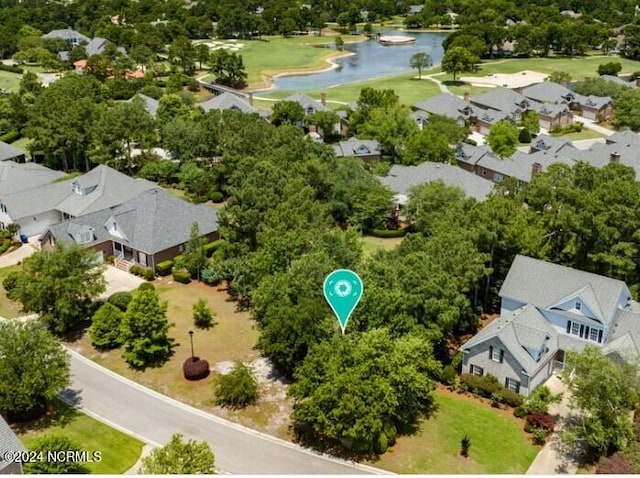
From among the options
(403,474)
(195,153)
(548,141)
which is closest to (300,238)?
(403,474)

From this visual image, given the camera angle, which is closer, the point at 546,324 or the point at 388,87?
the point at 546,324

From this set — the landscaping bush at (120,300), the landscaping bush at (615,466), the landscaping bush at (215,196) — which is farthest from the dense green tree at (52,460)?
the landscaping bush at (215,196)

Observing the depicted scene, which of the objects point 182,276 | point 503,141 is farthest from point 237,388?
point 503,141

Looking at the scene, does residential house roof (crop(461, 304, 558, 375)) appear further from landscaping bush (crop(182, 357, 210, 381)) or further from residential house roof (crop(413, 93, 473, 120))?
residential house roof (crop(413, 93, 473, 120))

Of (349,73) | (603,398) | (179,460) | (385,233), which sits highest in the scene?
(179,460)

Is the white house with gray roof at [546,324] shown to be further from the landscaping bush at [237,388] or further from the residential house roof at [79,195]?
the residential house roof at [79,195]

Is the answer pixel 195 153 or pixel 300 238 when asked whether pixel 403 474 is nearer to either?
pixel 300 238

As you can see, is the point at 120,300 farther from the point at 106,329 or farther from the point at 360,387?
the point at 360,387
